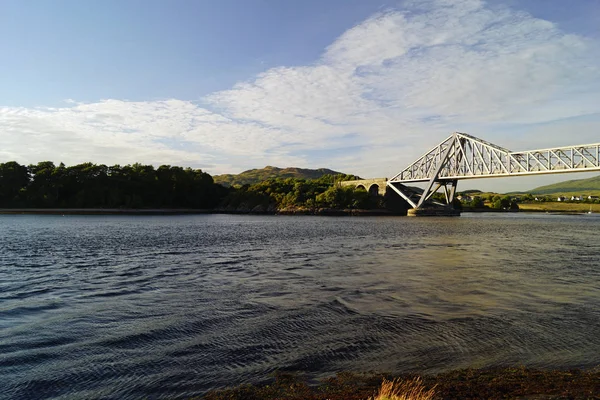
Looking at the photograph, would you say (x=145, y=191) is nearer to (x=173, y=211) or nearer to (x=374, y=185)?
(x=173, y=211)

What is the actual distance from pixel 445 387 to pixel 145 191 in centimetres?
14184

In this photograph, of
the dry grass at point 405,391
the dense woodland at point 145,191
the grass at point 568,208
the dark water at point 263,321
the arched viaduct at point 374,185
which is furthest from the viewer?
the grass at point 568,208

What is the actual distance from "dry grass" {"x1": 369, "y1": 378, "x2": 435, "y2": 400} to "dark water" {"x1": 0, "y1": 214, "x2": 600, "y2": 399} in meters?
1.29

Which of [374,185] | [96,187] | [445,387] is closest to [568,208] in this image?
[374,185]

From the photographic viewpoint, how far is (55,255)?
27625 millimetres

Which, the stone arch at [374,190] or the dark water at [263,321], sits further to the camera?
the stone arch at [374,190]

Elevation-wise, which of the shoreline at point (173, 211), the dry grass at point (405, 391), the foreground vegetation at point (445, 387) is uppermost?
the shoreline at point (173, 211)

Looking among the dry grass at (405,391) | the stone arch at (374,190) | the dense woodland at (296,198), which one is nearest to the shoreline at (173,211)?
the dense woodland at (296,198)

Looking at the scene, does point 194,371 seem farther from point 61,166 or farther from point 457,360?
point 61,166

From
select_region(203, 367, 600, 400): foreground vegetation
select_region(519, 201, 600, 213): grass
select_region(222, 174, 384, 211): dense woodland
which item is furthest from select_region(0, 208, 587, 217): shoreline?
select_region(203, 367, 600, 400): foreground vegetation

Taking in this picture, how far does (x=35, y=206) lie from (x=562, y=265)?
133839mm

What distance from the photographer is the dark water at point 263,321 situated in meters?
8.84

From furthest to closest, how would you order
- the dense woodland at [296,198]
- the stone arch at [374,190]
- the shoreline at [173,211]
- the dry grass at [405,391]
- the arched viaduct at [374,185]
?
the stone arch at [374,190] → the arched viaduct at [374,185] → the dense woodland at [296,198] → the shoreline at [173,211] → the dry grass at [405,391]

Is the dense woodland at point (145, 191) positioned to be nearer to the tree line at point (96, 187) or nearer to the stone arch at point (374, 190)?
the tree line at point (96, 187)
